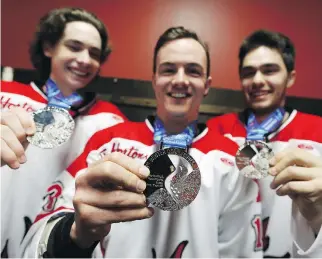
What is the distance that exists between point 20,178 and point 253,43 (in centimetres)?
122

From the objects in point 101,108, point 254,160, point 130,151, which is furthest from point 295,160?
point 101,108

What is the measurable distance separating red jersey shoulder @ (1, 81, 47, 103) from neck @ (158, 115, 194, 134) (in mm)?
584

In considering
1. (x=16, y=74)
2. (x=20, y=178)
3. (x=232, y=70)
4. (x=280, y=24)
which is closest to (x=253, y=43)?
(x=232, y=70)

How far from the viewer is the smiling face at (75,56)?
4.36 feet

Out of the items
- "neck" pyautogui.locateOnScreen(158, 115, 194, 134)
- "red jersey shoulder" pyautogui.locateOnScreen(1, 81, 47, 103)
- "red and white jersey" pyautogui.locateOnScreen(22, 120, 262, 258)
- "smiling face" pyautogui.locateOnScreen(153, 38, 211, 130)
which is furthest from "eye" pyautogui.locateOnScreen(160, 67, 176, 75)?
"red jersey shoulder" pyautogui.locateOnScreen(1, 81, 47, 103)

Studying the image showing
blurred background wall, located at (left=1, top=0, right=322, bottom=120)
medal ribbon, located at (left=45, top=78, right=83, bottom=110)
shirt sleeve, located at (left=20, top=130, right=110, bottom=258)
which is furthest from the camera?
blurred background wall, located at (left=1, top=0, right=322, bottom=120)

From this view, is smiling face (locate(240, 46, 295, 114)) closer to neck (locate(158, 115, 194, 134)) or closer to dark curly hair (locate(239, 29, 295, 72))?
dark curly hair (locate(239, 29, 295, 72))

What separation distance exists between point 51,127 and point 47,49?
2.43 feet

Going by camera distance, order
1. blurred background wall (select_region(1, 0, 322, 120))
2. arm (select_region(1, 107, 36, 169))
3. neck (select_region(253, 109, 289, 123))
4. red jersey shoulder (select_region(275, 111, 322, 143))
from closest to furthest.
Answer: arm (select_region(1, 107, 36, 169))
red jersey shoulder (select_region(275, 111, 322, 143))
neck (select_region(253, 109, 289, 123))
blurred background wall (select_region(1, 0, 322, 120))

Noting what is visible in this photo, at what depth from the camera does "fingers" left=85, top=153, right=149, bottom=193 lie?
2.02 feet

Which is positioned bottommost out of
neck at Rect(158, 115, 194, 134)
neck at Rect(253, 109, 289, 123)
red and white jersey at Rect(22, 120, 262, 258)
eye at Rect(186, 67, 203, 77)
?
red and white jersey at Rect(22, 120, 262, 258)

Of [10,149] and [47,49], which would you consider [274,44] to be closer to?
[47,49]

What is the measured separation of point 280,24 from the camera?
1.86 meters

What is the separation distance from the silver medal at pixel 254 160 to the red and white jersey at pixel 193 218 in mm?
116
